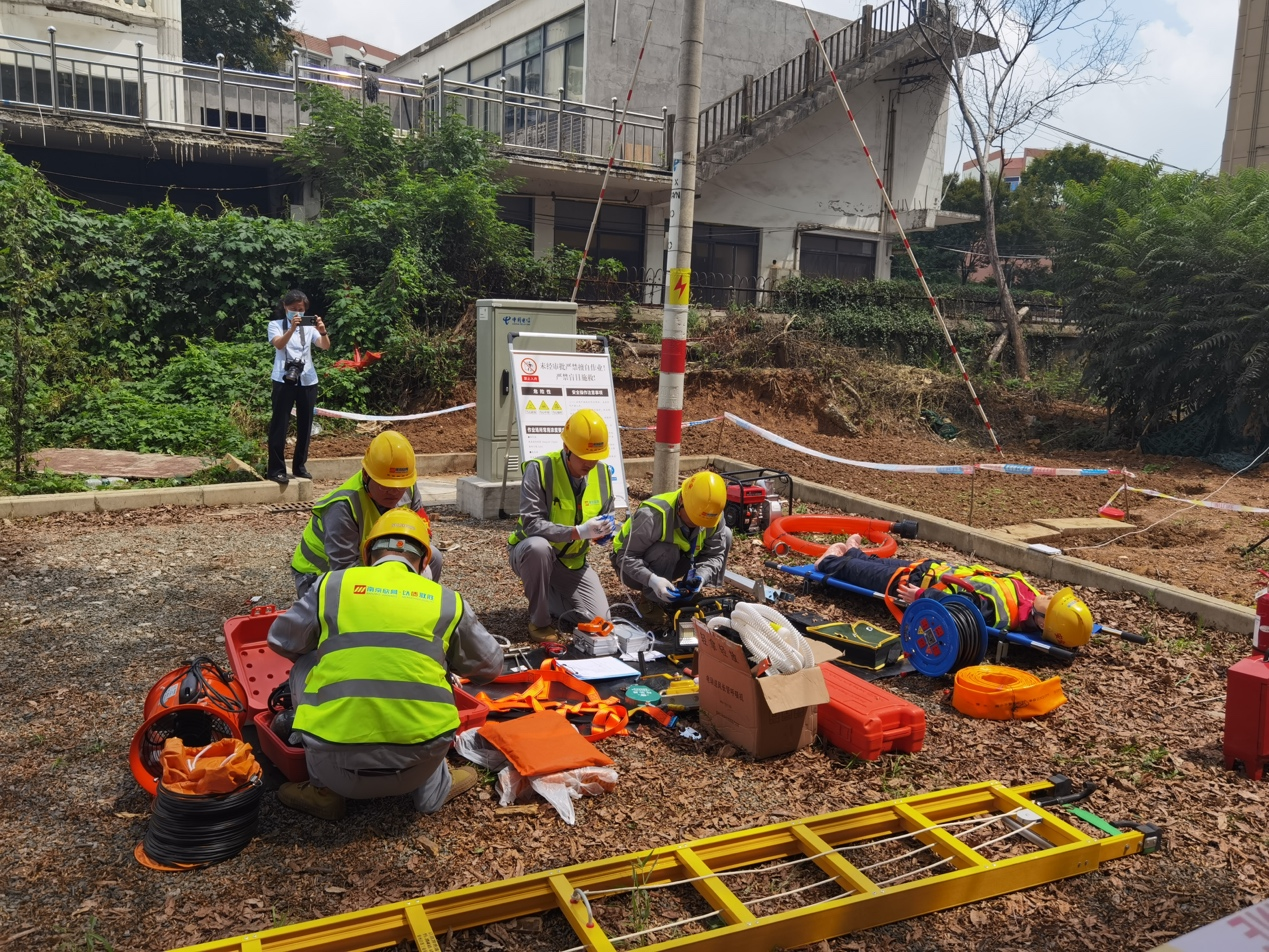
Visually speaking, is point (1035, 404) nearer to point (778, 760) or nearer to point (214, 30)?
point (778, 760)

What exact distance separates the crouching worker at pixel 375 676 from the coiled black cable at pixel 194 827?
30cm

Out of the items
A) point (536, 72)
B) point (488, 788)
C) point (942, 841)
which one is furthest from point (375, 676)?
point (536, 72)

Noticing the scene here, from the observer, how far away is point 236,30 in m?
27.3

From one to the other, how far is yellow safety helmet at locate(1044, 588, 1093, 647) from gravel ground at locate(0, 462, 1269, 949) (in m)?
0.22

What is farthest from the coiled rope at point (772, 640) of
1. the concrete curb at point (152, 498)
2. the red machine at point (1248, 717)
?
the concrete curb at point (152, 498)

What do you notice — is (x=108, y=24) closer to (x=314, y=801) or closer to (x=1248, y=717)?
(x=314, y=801)

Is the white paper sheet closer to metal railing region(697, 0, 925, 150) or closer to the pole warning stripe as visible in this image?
the pole warning stripe

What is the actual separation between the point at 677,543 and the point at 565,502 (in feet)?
2.46

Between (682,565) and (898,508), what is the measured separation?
3.55 metres

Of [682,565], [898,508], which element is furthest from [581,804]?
[898,508]

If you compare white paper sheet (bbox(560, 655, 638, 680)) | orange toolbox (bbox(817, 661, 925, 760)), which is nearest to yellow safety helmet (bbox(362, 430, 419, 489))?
white paper sheet (bbox(560, 655, 638, 680))

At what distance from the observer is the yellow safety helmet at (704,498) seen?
5.55 m

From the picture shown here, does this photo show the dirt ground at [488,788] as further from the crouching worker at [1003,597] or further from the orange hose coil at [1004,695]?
the crouching worker at [1003,597]

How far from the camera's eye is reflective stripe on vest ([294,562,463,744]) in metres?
3.29
